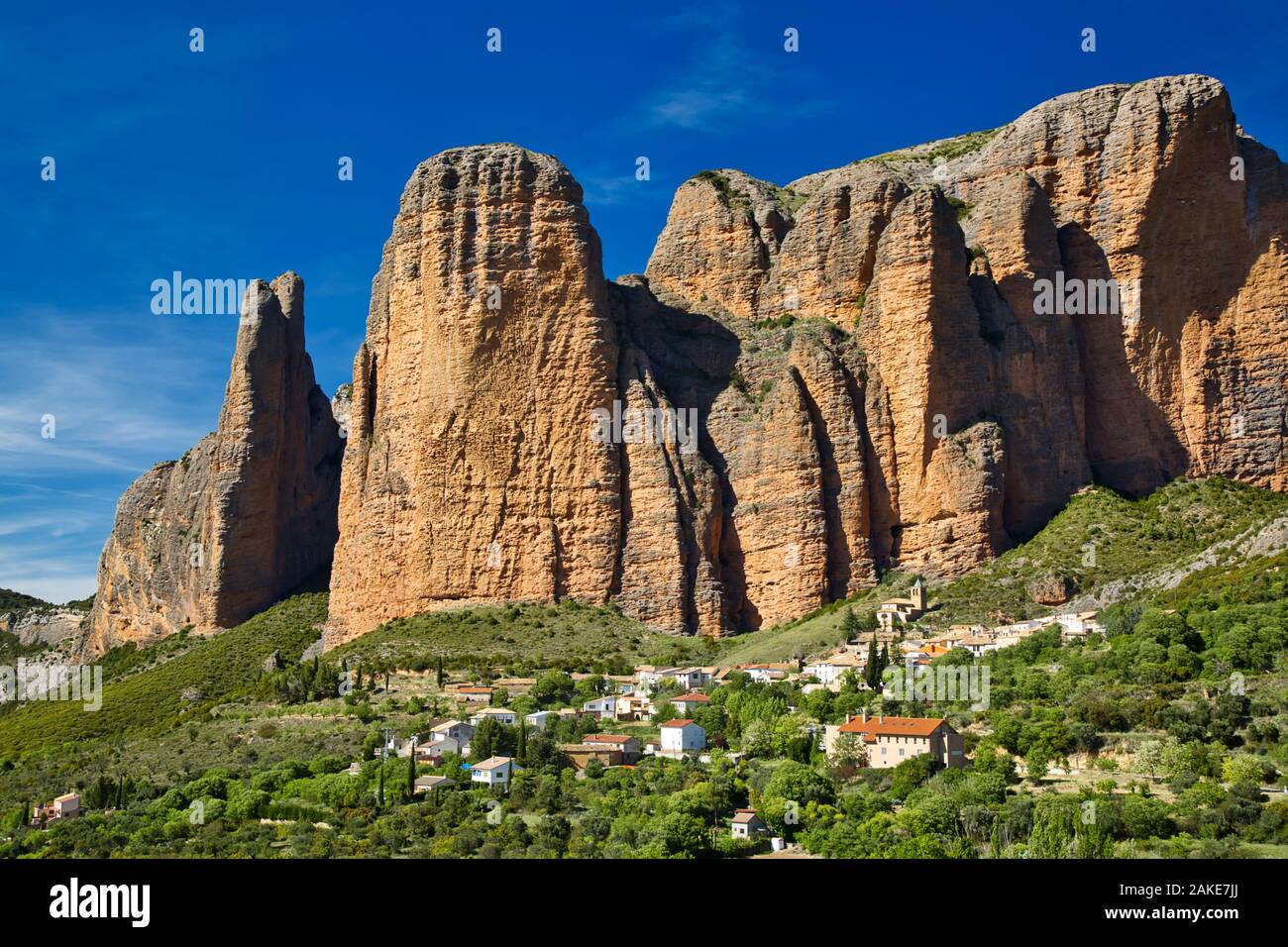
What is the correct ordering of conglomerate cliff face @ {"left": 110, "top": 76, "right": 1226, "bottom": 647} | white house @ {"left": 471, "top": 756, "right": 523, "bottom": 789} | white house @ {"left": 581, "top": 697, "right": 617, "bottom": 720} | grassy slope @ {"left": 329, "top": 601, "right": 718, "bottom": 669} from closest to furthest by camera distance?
white house @ {"left": 471, "top": 756, "right": 523, "bottom": 789} < white house @ {"left": 581, "top": 697, "right": 617, "bottom": 720} < grassy slope @ {"left": 329, "top": 601, "right": 718, "bottom": 669} < conglomerate cliff face @ {"left": 110, "top": 76, "right": 1226, "bottom": 647}

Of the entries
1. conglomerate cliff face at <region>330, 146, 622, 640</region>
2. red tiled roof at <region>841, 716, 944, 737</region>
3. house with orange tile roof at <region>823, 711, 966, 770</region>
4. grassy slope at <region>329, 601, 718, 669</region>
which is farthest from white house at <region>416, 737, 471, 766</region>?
conglomerate cliff face at <region>330, 146, 622, 640</region>

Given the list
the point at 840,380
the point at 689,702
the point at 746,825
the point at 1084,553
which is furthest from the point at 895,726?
the point at 840,380

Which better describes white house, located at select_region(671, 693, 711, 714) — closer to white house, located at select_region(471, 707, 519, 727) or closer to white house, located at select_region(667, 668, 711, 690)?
white house, located at select_region(667, 668, 711, 690)

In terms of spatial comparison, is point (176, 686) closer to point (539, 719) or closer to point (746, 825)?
point (539, 719)

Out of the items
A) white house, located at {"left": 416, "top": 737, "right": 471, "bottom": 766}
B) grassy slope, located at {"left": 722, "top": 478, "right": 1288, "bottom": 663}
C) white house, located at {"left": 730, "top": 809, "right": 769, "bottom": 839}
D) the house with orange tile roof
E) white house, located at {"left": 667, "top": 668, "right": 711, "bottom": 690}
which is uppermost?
grassy slope, located at {"left": 722, "top": 478, "right": 1288, "bottom": 663}
